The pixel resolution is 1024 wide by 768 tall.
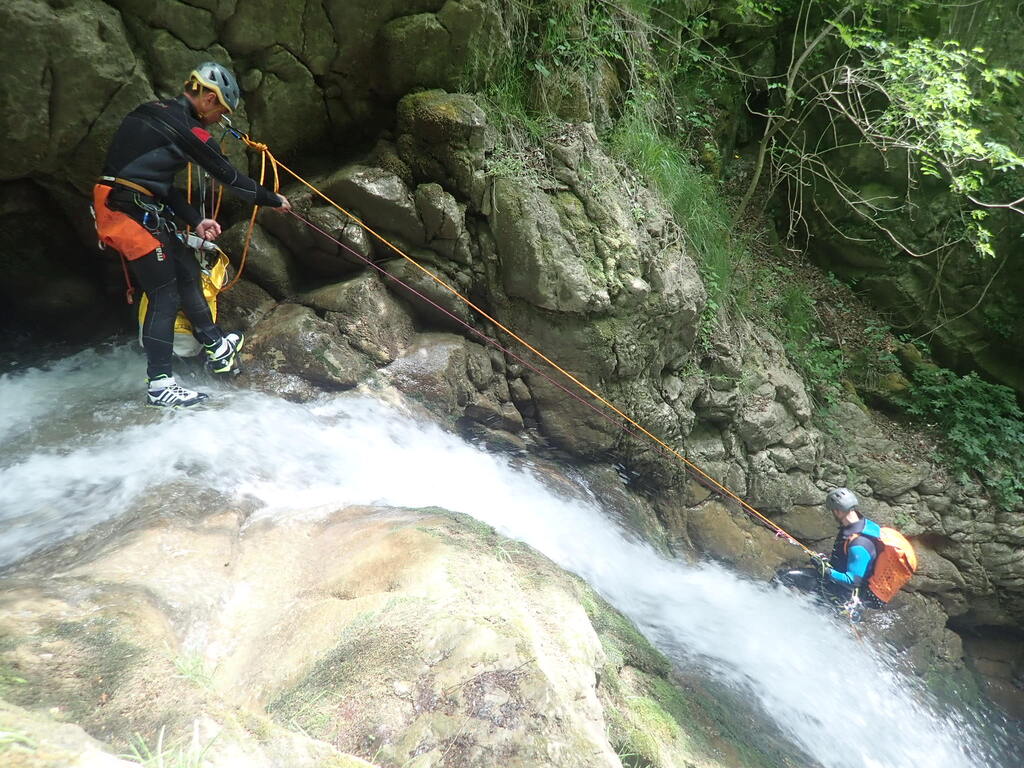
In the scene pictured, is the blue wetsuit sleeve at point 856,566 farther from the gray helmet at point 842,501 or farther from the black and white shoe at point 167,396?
the black and white shoe at point 167,396

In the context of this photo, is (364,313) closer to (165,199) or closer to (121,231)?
(165,199)

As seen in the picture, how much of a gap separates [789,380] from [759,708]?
4.26m

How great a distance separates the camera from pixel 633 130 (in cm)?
527

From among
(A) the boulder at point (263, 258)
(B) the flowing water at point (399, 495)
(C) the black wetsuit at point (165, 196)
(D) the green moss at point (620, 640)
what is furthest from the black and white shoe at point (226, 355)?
(D) the green moss at point (620, 640)

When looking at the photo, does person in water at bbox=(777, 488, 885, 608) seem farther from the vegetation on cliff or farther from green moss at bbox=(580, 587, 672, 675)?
green moss at bbox=(580, 587, 672, 675)

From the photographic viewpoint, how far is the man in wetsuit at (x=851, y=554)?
473cm

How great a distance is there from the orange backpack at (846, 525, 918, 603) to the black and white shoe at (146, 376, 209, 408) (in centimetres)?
539

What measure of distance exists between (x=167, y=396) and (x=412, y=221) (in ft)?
6.98

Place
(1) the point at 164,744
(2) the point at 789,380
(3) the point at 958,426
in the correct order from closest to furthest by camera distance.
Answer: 1. (1) the point at 164,744
2. (2) the point at 789,380
3. (3) the point at 958,426

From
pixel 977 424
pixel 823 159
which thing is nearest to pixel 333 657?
pixel 977 424

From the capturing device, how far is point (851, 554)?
475 cm

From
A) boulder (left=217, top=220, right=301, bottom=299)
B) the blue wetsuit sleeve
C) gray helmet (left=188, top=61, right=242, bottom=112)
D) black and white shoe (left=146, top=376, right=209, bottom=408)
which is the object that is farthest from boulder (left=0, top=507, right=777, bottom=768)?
the blue wetsuit sleeve

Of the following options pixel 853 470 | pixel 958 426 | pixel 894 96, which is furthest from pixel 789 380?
pixel 894 96

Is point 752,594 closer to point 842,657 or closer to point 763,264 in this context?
point 842,657
